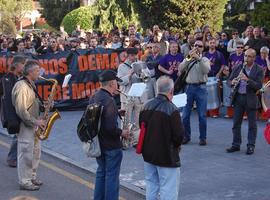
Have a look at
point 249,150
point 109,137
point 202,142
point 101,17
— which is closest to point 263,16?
point 202,142

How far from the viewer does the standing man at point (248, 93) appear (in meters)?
10.0

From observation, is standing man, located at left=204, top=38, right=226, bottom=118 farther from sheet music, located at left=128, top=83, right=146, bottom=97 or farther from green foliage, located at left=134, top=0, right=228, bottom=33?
green foliage, located at left=134, top=0, right=228, bottom=33

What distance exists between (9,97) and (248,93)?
4.17 metres

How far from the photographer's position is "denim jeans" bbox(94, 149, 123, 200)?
7031 millimetres

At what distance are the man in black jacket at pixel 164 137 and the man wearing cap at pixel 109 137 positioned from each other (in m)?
0.53

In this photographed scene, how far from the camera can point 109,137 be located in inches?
276

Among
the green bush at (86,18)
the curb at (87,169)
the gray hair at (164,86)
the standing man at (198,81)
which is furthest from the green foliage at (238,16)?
the gray hair at (164,86)

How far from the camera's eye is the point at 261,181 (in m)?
8.50

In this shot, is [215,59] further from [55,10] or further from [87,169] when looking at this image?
[55,10]

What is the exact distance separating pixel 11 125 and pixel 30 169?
72cm

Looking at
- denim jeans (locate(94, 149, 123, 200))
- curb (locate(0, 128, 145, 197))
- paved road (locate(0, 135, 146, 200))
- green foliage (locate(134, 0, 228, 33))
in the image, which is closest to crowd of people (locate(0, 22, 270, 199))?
denim jeans (locate(94, 149, 123, 200))

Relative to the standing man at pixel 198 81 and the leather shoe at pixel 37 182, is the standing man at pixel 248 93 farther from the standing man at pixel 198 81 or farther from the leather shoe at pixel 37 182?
the leather shoe at pixel 37 182

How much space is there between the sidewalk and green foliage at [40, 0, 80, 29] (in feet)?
131

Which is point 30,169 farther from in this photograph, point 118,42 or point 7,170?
point 118,42
